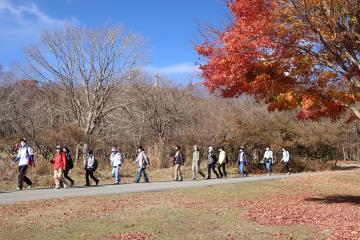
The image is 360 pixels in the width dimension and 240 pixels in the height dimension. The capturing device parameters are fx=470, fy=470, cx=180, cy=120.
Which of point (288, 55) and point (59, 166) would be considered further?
point (59, 166)

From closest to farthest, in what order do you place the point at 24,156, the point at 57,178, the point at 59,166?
the point at 24,156, the point at 59,166, the point at 57,178

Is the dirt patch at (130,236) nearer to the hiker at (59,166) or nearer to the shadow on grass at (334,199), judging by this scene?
the shadow on grass at (334,199)

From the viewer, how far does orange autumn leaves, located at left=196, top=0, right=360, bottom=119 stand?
443 inches

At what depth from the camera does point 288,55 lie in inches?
484

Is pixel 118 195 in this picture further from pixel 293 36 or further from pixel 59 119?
pixel 59 119

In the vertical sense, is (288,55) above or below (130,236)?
above

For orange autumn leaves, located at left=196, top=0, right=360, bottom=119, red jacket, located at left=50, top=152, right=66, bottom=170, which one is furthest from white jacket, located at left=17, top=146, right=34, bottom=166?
orange autumn leaves, located at left=196, top=0, right=360, bottom=119

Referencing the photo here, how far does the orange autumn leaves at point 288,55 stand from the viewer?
11.3 meters

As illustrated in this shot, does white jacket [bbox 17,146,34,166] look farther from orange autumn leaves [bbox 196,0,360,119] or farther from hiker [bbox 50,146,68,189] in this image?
orange autumn leaves [bbox 196,0,360,119]

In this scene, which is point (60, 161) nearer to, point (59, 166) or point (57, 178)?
point (59, 166)

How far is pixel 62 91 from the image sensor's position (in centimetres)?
3531

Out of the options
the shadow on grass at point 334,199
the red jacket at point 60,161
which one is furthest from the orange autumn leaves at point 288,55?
the red jacket at point 60,161

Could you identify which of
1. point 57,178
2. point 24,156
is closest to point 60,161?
point 57,178

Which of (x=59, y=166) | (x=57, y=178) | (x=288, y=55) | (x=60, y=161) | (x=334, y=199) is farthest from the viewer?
(x=57, y=178)
